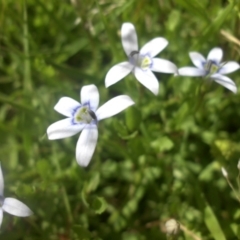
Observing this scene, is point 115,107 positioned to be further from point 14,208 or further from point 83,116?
point 14,208

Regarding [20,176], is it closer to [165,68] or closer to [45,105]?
[45,105]

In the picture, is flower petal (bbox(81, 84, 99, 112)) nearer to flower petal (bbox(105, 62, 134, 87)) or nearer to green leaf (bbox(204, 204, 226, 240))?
flower petal (bbox(105, 62, 134, 87))

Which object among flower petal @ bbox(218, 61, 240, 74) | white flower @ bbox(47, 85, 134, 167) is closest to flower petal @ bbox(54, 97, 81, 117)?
white flower @ bbox(47, 85, 134, 167)

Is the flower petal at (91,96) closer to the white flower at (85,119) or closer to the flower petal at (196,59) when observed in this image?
the white flower at (85,119)

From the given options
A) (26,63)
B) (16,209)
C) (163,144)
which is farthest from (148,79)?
(26,63)

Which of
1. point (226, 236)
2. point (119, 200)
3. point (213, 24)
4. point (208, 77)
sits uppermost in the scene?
point (213, 24)

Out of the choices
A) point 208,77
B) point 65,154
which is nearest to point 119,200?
point 65,154
